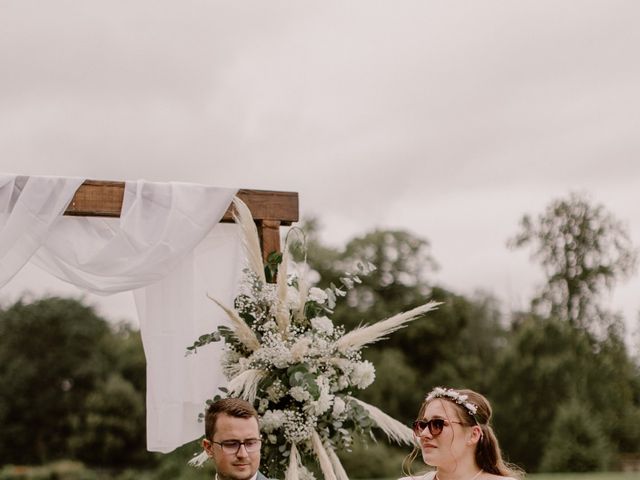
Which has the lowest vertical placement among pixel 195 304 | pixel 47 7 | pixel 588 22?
pixel 195 304

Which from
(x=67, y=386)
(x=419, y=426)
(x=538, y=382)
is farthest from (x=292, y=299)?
(x=67, y=386)

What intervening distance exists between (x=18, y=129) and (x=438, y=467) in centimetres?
1356

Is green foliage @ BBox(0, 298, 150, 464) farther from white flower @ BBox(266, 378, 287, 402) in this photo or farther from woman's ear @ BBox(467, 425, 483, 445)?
woman's ear @ BBox(467, 425, 483, 445)

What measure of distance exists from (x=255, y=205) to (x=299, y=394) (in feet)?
3.51

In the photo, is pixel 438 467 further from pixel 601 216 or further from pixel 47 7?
pixel 601 216

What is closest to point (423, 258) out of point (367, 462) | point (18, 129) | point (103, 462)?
point (367, 462)

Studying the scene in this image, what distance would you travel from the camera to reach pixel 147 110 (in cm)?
1725

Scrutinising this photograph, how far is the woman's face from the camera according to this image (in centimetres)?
334

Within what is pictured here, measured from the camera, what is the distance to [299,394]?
4.55 m

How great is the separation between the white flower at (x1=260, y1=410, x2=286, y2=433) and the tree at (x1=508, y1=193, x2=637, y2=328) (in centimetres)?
2131

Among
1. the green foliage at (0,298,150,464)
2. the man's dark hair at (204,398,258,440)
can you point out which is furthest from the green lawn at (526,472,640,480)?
the man's dark hair at (204,398,258,440)

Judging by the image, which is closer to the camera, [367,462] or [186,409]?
[186,409]

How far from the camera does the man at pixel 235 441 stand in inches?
123

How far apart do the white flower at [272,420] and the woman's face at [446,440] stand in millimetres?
1322
